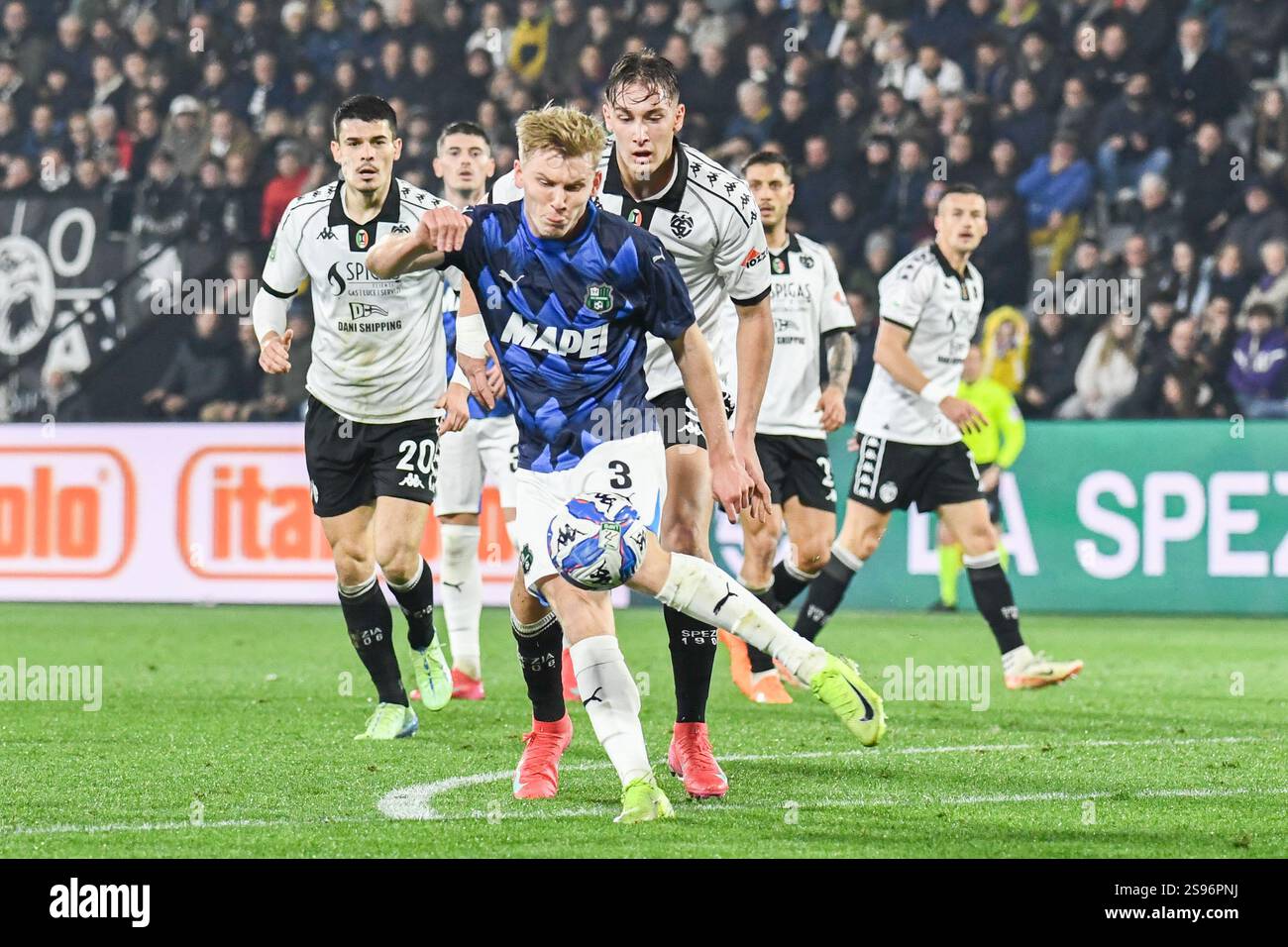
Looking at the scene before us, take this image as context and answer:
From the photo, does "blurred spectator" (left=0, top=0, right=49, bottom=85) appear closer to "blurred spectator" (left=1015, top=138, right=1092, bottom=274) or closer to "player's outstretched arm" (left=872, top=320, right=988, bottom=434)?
"blurred spectator" (left=1015, top=138, right=1092, bottom=274)

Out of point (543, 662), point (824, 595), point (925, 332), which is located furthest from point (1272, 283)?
point (543, 662)

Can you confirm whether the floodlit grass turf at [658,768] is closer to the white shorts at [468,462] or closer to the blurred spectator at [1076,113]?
the white shorts at [468,462]

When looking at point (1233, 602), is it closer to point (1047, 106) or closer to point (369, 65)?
point (1047, 106)

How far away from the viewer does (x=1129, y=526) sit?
1345 cm

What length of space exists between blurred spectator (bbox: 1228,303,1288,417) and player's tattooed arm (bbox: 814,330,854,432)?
19.6ft

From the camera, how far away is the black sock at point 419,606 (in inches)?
325

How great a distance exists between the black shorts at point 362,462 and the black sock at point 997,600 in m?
2.95

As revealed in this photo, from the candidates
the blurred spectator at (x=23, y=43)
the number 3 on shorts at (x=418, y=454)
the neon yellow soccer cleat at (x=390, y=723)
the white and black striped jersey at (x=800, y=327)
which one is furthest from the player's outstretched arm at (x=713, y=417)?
the blurred spectator at (x=23, y=43)

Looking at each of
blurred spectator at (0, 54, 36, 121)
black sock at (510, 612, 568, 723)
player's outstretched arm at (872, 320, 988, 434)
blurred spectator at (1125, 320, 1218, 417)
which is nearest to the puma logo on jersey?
black sock at (510, 612, 568, 723)

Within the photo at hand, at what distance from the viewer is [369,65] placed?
57.6 feet

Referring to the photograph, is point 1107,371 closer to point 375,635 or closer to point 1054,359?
point 1054,359

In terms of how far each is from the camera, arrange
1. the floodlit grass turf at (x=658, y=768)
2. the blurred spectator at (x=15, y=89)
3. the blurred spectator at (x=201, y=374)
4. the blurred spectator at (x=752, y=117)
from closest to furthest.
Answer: the floodlit grass turf at (x=658, y=768) → the blurred spectator at (x=201, y=374) → the blurred spectator at (x=752, y=117) → the blurred spectator at (x=15, y=89)

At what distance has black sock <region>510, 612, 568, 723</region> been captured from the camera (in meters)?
6.21

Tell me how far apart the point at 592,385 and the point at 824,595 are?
4251mm
